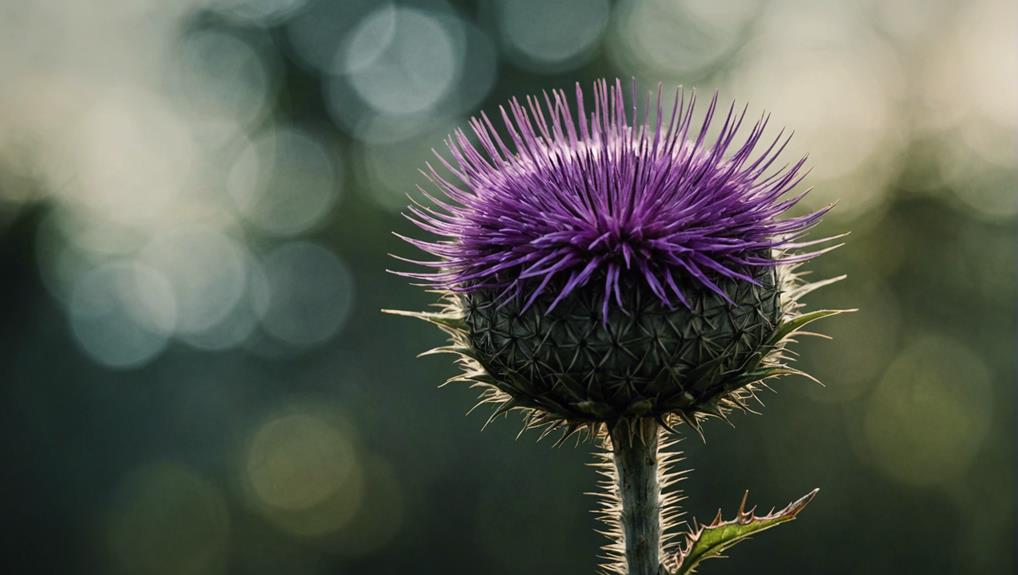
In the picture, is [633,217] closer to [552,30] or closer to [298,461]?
[298,461]

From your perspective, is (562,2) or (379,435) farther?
(562,2)

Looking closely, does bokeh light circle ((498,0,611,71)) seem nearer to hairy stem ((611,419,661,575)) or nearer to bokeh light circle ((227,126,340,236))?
bokeh light circle ((227,126,340,236))

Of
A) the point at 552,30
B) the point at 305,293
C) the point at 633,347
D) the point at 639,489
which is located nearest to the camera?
the point at 633,347

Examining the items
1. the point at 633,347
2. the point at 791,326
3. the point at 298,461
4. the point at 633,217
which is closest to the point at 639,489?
the point at 633,347

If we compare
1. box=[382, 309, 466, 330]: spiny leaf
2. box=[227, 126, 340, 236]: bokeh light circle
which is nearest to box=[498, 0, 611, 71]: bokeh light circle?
box=[227, 126, 340, 236]: bokeh light circle

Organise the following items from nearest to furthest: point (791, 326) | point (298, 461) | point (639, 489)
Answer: point (791, 326), point (639, 489), point (298, 461)

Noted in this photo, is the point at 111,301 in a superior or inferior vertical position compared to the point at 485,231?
superior

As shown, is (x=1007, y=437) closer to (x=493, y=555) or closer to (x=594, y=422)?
(x=493, y=555)

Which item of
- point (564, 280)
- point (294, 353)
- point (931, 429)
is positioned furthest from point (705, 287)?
point (294, 353)
